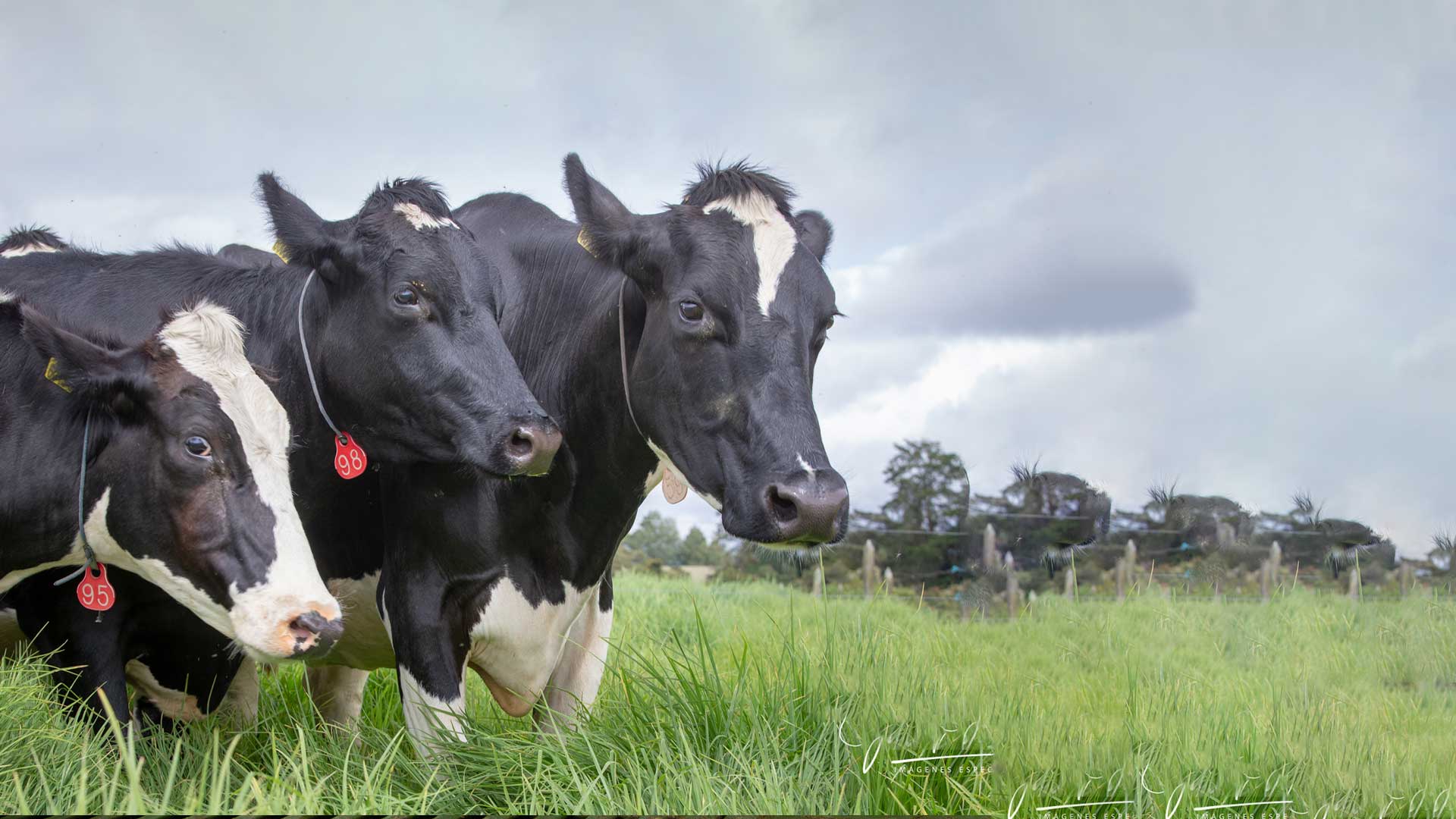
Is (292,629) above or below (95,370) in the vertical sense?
below

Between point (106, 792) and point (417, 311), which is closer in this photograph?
point (106, 792)

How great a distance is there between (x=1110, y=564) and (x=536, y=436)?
9848mm

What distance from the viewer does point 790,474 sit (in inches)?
156

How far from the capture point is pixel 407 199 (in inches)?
203

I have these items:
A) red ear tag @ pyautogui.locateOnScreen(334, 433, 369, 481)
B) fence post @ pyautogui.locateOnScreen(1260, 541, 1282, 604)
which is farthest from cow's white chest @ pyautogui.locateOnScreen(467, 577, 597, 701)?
fence post @ pyautogui.locateOnScreen(1260, 541, 1282, 604)

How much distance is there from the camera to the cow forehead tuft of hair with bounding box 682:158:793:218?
4.79 metres

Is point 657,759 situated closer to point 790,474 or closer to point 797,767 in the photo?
point 797,767

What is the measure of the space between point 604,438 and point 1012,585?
10.8 m

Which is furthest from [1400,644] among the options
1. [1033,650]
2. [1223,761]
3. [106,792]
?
[106,792]

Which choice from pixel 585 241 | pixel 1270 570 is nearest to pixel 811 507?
pixel 585 241

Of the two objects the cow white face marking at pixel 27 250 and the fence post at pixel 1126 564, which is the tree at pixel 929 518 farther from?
the cow white face marking at pixel 27 250

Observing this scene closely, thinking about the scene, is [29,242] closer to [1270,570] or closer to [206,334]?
[206,334]

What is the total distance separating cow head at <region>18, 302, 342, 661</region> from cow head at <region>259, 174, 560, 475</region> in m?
0.56

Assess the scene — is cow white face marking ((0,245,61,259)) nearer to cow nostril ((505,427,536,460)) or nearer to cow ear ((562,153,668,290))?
cow ear ((562,153,668,290))
